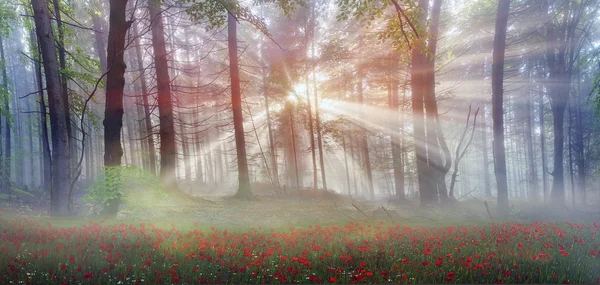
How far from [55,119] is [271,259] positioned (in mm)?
6994

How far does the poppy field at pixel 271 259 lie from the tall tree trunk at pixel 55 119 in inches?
77.1

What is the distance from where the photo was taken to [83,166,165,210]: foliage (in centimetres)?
796

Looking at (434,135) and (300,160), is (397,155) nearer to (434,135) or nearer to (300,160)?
(434,135)

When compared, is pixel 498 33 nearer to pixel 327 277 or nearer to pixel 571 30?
pixel 571 30

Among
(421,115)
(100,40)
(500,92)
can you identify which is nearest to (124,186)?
(421,115)

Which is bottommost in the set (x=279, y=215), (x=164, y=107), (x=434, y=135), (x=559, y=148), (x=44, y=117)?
(x=279, y=215)

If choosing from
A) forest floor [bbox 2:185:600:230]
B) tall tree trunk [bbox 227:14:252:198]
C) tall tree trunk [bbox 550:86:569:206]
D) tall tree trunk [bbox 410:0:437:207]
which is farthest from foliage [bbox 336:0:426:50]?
tall tree trunk [bbox 550:86:569:206]

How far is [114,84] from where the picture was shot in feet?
26.7

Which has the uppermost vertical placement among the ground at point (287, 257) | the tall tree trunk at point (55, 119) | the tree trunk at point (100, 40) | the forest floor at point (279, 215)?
the tree trunk at point (100, 40)

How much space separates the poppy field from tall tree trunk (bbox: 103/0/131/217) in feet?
7.97

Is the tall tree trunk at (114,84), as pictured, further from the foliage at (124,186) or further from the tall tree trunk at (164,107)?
the tall tree trunk at (164,107)

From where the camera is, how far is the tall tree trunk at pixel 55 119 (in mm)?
8312

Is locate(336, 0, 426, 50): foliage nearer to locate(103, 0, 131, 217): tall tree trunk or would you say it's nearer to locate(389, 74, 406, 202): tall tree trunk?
locate(103, 0, 131, 217): tall tree trunk

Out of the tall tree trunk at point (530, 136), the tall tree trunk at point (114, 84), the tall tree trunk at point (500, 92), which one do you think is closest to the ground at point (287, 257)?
the tall tree trunk at point (114, 84)
